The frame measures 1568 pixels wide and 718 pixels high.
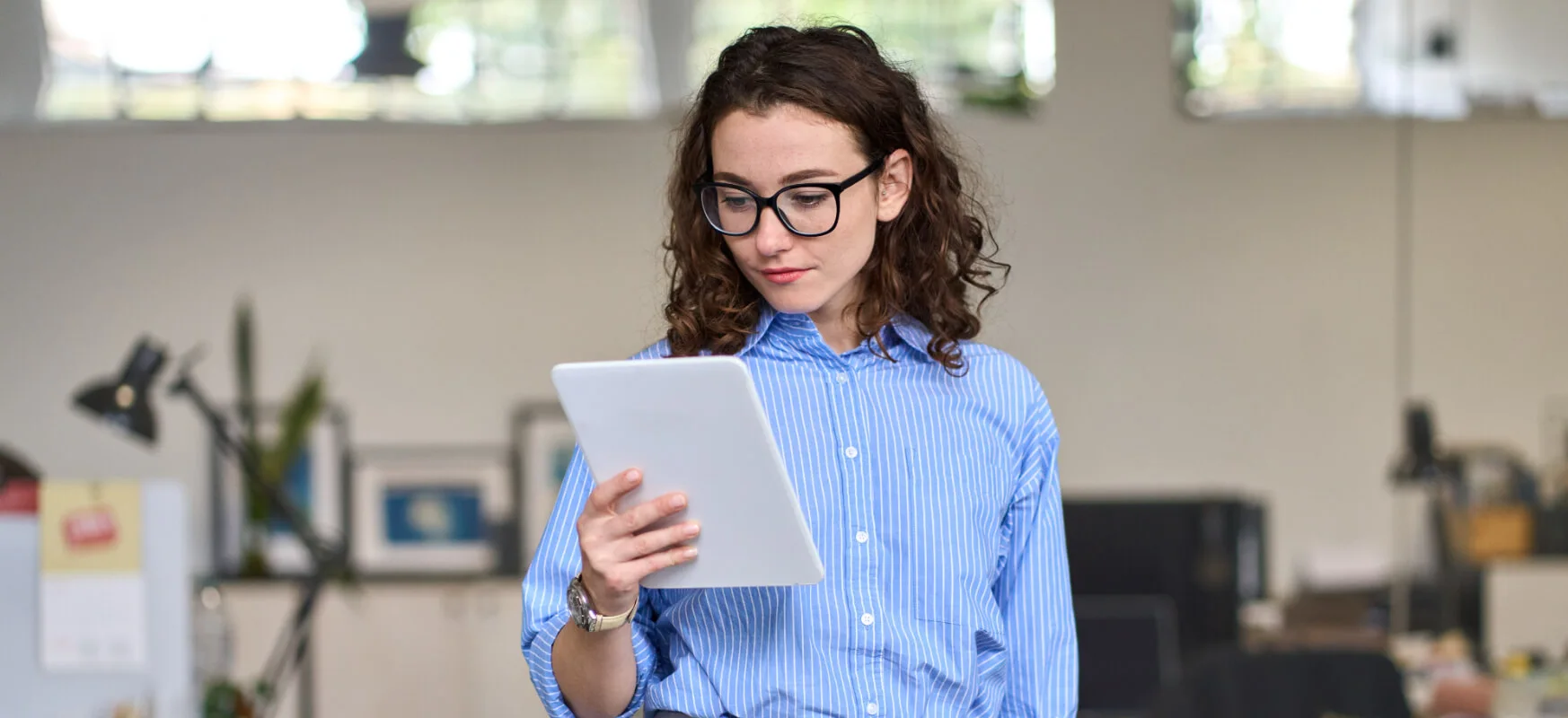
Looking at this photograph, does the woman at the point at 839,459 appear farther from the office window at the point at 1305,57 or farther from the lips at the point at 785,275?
the office window at the point at 1305,57

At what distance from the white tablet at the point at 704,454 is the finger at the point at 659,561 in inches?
0.5

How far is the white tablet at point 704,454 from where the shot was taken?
955mm

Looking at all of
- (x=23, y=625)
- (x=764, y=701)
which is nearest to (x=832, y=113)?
(x=764, y=701)

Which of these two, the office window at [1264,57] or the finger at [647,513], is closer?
the finger at [647,513]

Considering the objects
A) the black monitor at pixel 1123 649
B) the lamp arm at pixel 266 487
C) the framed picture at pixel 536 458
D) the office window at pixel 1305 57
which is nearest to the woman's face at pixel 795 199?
the lamp arm at pixel 266 487

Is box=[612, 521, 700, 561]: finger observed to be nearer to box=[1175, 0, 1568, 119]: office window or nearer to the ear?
the ear

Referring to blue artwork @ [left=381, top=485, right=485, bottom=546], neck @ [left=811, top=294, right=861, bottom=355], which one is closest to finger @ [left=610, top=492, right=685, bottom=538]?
neck @ [left=811, top=294, right=861, bottom=355]

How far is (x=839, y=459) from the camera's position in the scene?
1.14 meters

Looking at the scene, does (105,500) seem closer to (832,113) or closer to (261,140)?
(832,113)

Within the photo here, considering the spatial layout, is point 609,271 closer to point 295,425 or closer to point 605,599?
point 295,425

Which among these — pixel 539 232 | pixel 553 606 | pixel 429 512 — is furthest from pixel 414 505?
pixel 553 606

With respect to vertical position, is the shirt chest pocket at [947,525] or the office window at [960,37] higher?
the office window at [960,37]

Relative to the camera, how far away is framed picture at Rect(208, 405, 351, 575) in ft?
14.2

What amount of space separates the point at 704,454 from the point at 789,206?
22 centimetres
